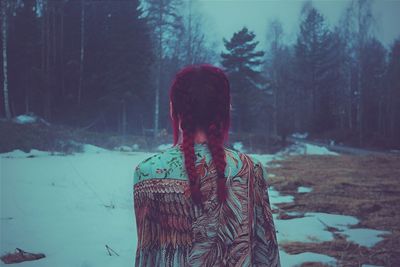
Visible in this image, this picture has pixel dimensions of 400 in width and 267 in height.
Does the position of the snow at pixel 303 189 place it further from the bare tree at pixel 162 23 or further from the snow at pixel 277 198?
the bare tree at pixel 162 23

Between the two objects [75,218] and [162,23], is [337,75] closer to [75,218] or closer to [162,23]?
[75,218]

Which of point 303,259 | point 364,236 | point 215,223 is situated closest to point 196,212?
point 215,223

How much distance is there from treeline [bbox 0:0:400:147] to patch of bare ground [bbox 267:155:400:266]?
599 millimetres

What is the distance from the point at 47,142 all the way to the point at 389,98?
12.4 feet

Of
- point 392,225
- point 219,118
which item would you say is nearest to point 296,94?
point 392,225

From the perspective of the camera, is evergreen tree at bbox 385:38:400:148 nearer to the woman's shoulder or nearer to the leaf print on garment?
the leaf print on garment

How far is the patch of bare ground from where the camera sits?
2525mm

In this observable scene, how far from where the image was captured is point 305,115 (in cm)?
440

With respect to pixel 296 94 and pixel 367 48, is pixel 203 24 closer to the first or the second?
pixel 296 94

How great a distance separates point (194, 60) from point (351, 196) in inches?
125

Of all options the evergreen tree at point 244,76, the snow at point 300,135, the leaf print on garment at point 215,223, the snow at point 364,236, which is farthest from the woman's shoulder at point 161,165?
the evergreen tree at point 244,76

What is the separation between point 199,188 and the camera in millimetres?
1060

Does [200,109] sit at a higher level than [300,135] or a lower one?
higher

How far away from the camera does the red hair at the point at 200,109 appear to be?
1054 millimetres
